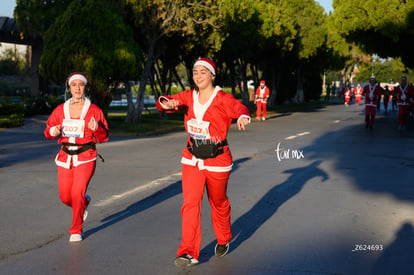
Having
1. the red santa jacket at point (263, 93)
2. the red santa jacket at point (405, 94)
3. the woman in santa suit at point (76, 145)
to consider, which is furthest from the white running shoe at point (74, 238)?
the red santa jacket at point (263, 93)

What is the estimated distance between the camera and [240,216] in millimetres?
7922

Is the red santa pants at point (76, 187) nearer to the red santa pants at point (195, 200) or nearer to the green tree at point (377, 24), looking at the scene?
the red santa pants at point (195, 200)

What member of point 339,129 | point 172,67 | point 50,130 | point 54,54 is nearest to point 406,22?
point 339,129

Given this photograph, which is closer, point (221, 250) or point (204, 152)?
point (204, 152)

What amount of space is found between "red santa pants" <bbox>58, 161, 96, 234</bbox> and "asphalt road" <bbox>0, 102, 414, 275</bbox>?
0.77 ft

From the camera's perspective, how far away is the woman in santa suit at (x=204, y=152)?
5746 mm

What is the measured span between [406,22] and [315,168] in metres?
20.1

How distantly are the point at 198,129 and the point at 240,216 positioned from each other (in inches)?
93.9

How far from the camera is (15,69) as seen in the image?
2650 inches

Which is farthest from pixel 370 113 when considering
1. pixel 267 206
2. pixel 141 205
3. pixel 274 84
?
pixel 274 84

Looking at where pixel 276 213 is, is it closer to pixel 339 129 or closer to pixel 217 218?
pixel 217 218

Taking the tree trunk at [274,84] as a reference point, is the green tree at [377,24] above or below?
above

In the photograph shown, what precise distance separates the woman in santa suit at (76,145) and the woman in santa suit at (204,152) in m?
1.09

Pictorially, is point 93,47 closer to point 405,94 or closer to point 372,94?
point 372,94
